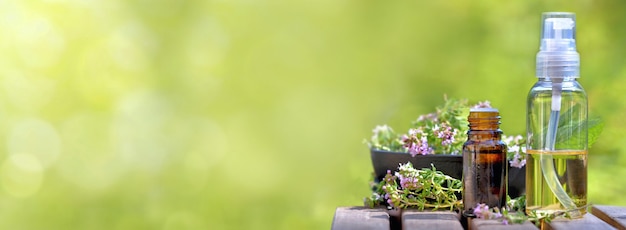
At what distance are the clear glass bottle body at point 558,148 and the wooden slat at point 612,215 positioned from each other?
6 cm

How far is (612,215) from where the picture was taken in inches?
49.0

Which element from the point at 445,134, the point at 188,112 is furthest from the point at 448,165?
the point at 188,112

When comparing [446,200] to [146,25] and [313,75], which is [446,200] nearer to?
[313,75]

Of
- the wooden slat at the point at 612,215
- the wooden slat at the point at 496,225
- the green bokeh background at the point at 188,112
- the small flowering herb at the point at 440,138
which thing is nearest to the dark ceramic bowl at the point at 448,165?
the small flowering herb at the point at 440,138

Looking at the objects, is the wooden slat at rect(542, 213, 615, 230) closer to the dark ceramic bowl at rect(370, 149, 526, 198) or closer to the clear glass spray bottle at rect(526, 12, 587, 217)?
the clear glass spray bottle at rect(526, 12, 587, 217)

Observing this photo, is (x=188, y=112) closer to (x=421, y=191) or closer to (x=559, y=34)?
(x=421, y=191)

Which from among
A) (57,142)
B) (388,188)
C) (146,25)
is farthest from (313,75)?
(388,188)

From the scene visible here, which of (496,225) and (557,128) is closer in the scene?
(496,225)

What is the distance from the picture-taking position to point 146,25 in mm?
3285

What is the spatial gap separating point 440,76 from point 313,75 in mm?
523

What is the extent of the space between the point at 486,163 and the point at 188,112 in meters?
2.23

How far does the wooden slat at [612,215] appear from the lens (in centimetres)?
119

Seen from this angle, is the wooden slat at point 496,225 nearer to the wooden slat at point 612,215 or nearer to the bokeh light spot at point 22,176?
the wooden slat at point 612,215

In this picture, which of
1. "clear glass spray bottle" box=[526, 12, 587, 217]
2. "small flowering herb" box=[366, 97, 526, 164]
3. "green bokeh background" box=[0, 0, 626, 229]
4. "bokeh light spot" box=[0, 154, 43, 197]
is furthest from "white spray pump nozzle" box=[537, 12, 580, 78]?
"bokeh light spot" box=[0, 154, 43, 197]
